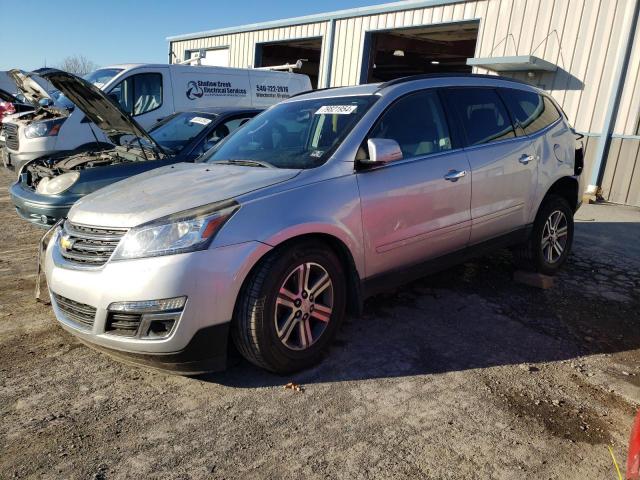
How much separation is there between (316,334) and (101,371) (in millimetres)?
1331

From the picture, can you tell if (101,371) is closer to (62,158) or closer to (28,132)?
(62,158)

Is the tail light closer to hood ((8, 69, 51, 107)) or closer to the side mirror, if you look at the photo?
the side mirror

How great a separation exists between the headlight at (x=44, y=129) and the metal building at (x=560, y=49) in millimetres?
8147

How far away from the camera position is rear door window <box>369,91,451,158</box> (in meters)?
3.51

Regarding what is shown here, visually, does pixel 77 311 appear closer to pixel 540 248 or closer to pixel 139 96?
pixel 540 248

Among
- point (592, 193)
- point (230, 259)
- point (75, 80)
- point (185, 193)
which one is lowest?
point (592, 193)

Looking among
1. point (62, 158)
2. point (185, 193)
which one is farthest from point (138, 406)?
point (62, 158)

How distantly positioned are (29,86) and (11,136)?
1490 mm

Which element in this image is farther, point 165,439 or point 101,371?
point 101,371

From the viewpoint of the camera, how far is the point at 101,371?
301 cm

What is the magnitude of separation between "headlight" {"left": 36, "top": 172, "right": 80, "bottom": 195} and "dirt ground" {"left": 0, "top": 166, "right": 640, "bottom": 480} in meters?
1.16

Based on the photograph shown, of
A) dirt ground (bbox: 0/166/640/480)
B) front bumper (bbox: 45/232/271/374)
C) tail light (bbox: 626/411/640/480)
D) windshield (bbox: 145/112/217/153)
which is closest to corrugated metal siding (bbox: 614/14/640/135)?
dirt ground (bbox: 0/166/640/480)

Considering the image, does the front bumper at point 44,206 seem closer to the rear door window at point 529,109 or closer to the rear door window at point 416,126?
the rear door window at point 416,126

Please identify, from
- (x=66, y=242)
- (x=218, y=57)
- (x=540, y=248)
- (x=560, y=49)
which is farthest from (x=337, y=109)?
(x=218, y=57)
